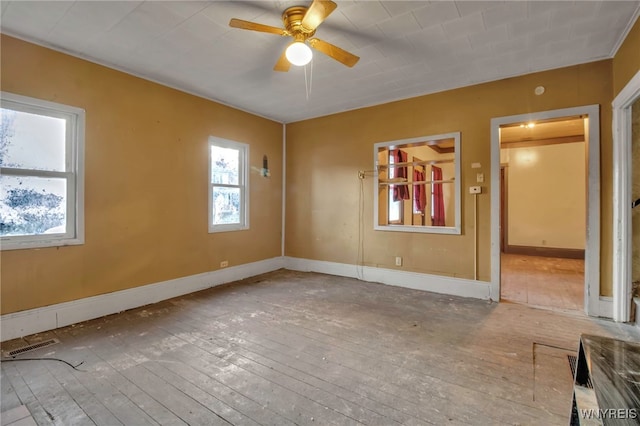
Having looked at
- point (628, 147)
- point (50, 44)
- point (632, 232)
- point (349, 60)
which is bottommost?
point (632, 232)

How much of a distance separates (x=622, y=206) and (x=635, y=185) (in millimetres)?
233

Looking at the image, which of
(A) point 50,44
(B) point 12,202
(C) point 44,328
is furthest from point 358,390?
(A) point 50,44

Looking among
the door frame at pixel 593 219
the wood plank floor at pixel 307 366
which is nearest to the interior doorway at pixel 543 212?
the door frame at pixel 593 219

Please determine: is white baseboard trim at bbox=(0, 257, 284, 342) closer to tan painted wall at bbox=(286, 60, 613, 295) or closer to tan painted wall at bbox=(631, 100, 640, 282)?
tan painted wall at bbox=(286, 60, 613, 295)

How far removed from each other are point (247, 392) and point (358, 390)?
0.71 metres

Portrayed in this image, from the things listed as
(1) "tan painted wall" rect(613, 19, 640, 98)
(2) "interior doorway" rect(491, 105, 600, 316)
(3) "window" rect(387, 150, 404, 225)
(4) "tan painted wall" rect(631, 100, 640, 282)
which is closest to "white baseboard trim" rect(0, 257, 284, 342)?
(3) "window" rect(387, 150, 404, 225)

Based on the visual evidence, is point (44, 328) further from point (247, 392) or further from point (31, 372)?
point (247, 392)

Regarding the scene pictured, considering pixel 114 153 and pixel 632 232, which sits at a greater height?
pixel 114 153

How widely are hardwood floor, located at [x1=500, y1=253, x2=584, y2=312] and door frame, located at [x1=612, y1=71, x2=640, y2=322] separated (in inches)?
16.9

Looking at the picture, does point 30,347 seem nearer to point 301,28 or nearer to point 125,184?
point 125,184

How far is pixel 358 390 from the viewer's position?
6.24 ft

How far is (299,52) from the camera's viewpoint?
2279mm

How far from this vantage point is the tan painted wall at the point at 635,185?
287cm

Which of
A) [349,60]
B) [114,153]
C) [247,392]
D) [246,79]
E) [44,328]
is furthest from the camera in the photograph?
[246,79]
